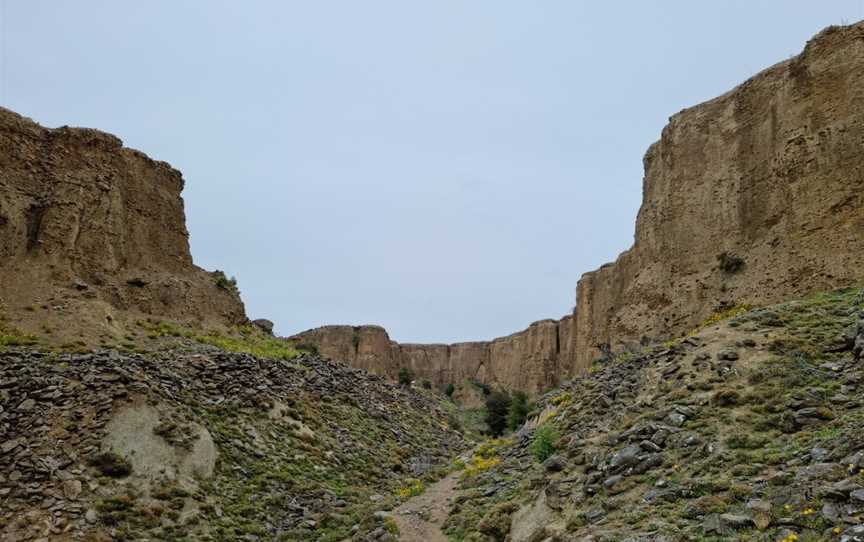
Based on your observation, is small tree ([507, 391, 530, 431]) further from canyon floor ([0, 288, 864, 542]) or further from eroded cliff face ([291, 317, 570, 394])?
canyon floor ([0, 288, 864, 542])

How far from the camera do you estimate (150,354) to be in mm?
23250

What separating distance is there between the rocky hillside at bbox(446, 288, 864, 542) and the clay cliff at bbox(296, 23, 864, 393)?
102 inches

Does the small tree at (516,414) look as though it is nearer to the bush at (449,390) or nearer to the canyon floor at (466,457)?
the canyon floor at (466,457)

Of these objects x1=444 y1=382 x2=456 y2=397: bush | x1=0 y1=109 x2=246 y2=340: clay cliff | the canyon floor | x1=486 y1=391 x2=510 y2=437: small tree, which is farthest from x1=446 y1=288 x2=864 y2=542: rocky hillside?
x1=444 y1=382 x2=456 y2=397: bush

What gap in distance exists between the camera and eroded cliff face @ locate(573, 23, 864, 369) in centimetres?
2150

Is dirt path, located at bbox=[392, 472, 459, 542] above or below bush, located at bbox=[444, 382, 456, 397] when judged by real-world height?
below

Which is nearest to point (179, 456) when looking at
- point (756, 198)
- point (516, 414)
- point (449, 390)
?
point (756, 198)

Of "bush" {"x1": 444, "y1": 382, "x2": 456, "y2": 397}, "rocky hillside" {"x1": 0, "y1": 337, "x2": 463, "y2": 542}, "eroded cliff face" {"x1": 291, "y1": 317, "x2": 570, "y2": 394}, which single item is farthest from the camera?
"bush" {"x1": 444, "y1": 382, "x2": 456, "y2": 397}

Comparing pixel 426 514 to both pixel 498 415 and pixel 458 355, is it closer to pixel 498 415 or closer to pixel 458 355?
pixel 498 415

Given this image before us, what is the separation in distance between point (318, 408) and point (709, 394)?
1537 centimetres

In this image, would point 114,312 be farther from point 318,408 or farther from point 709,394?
point 709,394

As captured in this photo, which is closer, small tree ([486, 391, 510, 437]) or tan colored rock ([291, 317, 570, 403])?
small tree ([486, 391, 510, 437])

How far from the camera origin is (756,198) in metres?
24.6

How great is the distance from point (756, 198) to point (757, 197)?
0.05 metres
